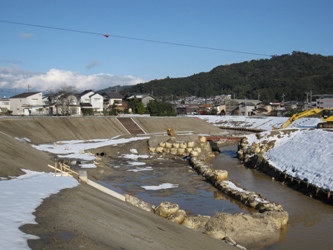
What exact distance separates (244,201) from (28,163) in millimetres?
Result: 10280

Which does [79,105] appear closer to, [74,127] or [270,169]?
[74,127]

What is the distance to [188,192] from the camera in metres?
18.2

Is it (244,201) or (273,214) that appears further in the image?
(244,201)

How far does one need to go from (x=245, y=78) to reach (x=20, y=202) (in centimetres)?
16790

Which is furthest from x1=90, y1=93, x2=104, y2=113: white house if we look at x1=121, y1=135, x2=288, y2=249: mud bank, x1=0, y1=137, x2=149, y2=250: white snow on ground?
x1=121, y1=135, x2=288, y2=249: mud bank

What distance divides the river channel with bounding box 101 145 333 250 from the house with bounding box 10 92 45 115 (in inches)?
1559

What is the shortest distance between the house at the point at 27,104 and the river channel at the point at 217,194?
39.6 metres

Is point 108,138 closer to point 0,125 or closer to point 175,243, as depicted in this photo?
point 0,125

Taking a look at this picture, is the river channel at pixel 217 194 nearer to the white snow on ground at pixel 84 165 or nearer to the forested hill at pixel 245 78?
the white snow on ground at pixel 84 165

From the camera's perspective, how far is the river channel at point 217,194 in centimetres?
1216

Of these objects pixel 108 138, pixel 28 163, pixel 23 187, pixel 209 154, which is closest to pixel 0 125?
pixel 108 138

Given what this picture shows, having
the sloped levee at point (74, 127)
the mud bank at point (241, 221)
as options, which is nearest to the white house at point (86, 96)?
the sloped levee at point (74, 127)

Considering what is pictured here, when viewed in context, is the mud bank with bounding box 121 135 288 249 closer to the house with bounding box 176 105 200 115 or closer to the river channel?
the river channel

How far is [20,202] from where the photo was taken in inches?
334
